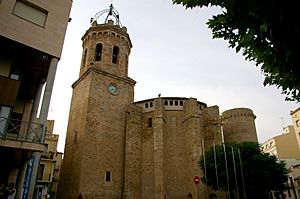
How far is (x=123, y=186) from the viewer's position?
2253 centimetres

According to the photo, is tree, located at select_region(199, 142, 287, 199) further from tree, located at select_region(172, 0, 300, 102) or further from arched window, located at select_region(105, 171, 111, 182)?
tree, located at select_region(172, 0, 300, 102)

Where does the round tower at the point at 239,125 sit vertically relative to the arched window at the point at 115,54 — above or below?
below

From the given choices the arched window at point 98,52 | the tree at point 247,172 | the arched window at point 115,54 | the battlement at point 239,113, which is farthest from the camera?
the battlement at point 239,113

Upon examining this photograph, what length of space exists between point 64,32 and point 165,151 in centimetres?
1687

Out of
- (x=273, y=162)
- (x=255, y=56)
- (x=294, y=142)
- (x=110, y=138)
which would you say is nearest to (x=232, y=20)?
(x=255, y=56)

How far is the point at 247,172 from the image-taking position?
19328 mm

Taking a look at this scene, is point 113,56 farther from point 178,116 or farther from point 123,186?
point 123,186

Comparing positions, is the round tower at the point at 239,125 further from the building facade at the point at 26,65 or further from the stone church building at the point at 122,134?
the building facade at the point at 26,65

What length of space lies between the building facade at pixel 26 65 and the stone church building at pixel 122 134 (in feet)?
30.8

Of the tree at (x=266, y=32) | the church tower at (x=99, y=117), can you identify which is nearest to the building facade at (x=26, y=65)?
the tree at (x=266, y=32)

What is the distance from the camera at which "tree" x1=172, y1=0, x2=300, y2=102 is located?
116 inches

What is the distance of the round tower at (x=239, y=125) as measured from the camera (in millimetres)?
29984

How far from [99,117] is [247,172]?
1310cm

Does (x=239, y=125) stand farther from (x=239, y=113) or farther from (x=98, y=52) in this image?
(x=98, y=52)
